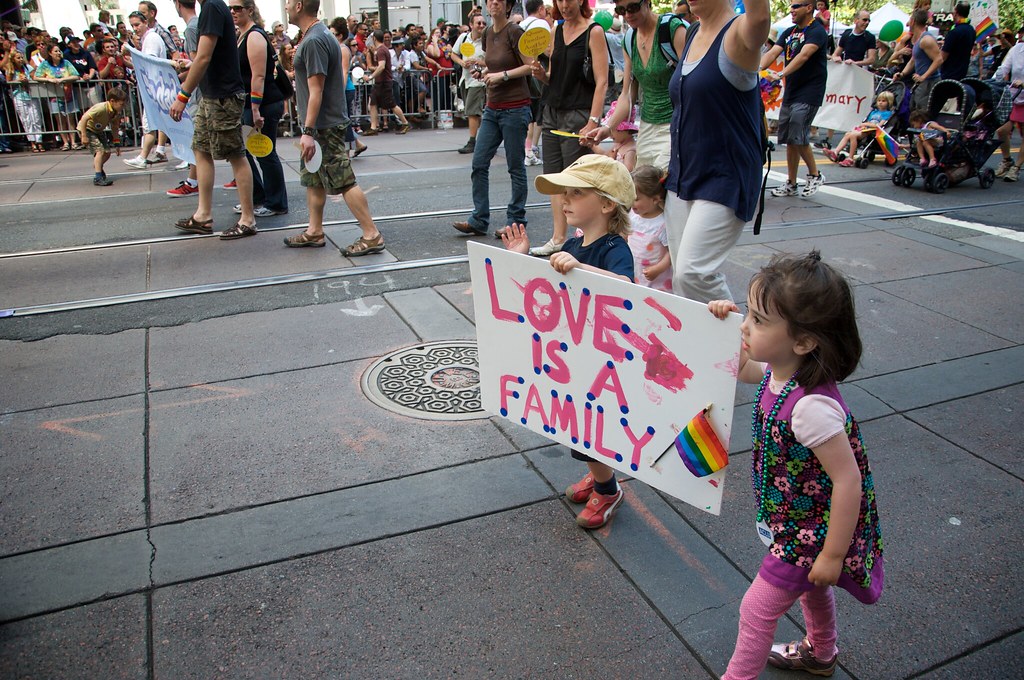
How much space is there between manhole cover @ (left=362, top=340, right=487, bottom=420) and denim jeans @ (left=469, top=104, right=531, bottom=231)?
95.2 inches

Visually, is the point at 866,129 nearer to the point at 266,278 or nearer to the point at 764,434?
the point at 266,278

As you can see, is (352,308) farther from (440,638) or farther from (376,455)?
(440,638)

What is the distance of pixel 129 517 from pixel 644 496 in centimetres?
205

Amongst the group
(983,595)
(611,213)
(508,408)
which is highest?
(611,213)

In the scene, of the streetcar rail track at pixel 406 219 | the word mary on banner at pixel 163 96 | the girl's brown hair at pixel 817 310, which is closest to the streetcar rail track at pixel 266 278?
the streetcar rail track at pixel 406 219

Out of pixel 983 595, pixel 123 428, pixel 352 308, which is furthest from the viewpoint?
pixel 352 308

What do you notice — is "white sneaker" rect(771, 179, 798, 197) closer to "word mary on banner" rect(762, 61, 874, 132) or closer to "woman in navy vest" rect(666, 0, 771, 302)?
"word mary on banner" rect(762, 61, 874, 132)

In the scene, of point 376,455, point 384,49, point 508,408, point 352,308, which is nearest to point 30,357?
point 352,308

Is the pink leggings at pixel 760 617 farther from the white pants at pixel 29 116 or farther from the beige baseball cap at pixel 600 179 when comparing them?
the white pants at pixel 29 116

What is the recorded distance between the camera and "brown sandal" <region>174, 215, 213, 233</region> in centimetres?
720

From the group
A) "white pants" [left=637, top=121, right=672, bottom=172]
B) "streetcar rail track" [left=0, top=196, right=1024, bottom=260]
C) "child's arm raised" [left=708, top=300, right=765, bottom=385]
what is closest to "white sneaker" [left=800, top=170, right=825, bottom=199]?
"streetcar rail track" [left=0, top=196, right=1024, bottom=260]

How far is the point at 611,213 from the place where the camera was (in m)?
2.89

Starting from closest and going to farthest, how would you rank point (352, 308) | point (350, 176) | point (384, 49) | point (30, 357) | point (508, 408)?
point (508, 408)
point (30, 357)
point (352, 308)
point (350, 176)
point (384, 49)

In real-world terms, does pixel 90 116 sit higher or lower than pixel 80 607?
higher
